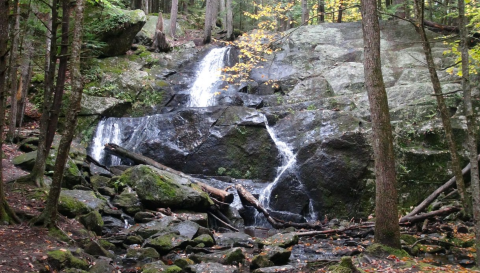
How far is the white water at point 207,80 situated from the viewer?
1866 centimetres

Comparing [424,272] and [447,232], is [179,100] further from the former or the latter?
[424,272]

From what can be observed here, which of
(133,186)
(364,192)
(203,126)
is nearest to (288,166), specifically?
(364,192)

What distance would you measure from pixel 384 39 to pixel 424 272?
55.4ft

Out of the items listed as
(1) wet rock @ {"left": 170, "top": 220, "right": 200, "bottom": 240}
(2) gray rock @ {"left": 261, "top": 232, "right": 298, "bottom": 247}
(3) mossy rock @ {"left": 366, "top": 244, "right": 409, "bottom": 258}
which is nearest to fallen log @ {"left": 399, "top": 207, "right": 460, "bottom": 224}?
(3) mossy rock @ {"left": 366, "top": 244, "right": 409, "bottom": 258}

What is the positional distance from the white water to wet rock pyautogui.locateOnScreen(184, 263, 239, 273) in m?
11.4

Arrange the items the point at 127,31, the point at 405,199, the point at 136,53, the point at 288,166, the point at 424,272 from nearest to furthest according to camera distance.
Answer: the point at 424,272, the point at 405,199, the point at 288,166, the point at 127,31, the point at 136,53

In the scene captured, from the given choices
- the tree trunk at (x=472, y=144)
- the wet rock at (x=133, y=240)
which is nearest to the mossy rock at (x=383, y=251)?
the tree trunk at (x=472, y=144)

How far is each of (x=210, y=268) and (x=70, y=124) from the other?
3313 mm

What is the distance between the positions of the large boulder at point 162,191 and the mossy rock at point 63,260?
4237 mm

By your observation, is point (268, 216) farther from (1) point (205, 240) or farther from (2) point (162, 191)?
(1) point (205, 240)

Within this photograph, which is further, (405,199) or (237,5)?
(237,5)

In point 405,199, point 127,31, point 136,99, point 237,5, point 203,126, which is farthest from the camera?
point 237,5

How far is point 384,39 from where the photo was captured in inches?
786

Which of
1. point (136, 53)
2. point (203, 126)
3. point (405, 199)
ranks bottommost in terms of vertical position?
point (405, 199)
